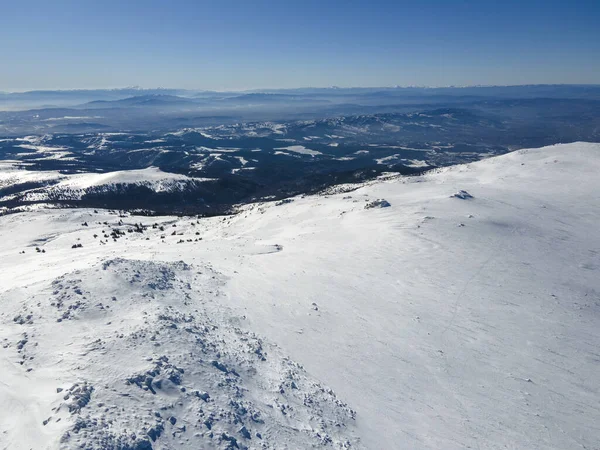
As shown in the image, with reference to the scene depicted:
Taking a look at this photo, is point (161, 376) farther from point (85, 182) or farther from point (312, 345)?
point (85, 182)

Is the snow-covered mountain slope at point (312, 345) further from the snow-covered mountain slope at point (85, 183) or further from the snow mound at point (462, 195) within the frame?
the snow-covered mountain slope at point (85, 183)

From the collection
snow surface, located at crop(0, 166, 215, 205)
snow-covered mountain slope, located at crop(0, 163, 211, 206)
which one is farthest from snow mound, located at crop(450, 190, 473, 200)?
snow surface, located at crop(0, 166, 215, 205)

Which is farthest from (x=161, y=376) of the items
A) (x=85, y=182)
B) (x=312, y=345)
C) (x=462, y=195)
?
(x=85, y=182)

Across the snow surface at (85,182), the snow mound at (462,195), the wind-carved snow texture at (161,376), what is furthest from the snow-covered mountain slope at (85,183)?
the wind-carved snow texture at (161,376)

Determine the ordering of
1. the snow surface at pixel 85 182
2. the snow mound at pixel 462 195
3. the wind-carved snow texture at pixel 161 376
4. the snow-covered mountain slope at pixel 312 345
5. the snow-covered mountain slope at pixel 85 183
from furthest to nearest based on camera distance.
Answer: the snow surface at pixel 85 182 → the snow-covered mountain slope at pixel 85 183 → the snow mound at pixel 462 195 → the snow-covered mountain slope at pixel 312 345 → the wind-carved snow texture at pixel 161 376

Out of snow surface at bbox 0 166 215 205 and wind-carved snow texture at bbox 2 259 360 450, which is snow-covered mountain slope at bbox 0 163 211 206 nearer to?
snow surface at bbox 0 166 215 205

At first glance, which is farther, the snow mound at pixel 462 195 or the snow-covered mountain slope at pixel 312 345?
the snow mound at pixel 462 195
